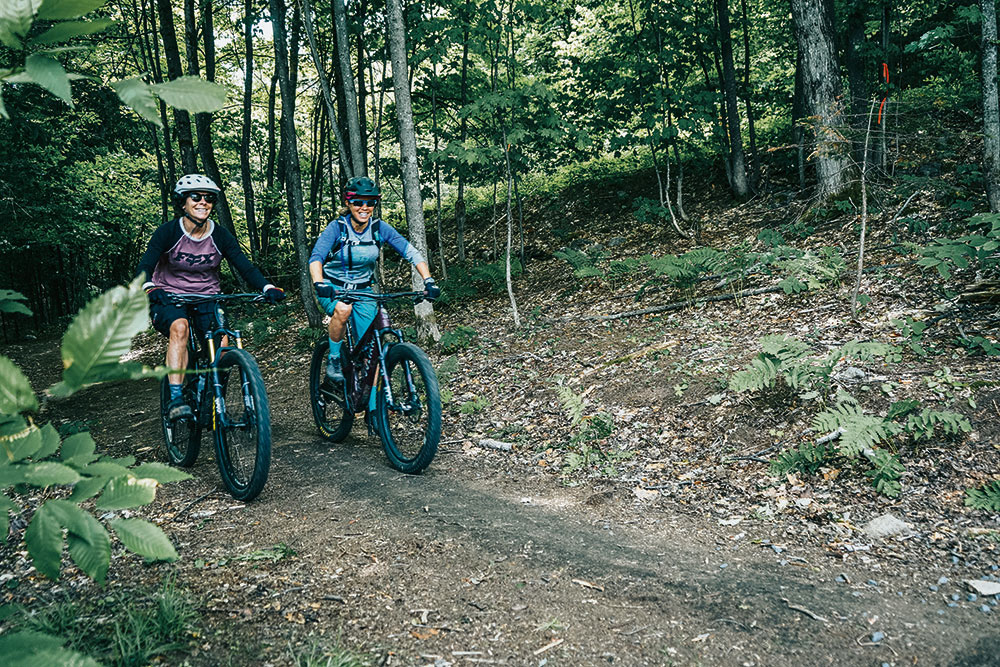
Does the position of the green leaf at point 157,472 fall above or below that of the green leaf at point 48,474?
below

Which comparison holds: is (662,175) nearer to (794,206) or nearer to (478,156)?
(794,206)

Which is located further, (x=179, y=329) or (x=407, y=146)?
(x=407, y=146)

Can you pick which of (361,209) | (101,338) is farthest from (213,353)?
(101,338)

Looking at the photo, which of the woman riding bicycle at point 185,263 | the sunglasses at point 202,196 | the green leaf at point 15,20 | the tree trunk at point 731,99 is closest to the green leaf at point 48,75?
the green leaf at point 15,20

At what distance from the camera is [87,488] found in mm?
1123

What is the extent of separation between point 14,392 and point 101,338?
217 millimetres

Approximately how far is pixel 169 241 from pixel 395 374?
7.08ft

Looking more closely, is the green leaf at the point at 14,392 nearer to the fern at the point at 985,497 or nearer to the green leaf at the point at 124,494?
the green leaf at the point at 124,494

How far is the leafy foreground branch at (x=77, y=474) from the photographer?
0.85m

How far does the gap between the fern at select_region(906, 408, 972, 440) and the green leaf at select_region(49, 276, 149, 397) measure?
15.6 ft

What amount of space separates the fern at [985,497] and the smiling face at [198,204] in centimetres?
575

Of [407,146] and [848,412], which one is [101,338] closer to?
[848,412]

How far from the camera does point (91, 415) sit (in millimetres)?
8953

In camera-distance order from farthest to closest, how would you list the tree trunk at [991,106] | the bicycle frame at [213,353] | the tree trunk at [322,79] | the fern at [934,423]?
1. the tree trunk at [322,79]
2. the tree trunk at [991,106]
3. the bicycle frame at [213,353]
4. the fern at [934,423]
